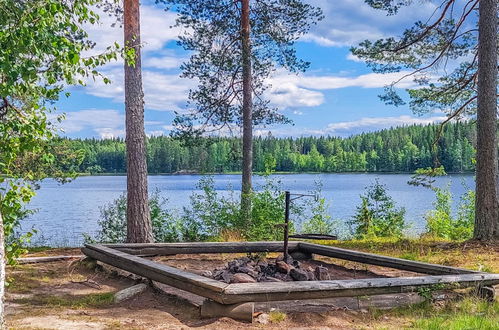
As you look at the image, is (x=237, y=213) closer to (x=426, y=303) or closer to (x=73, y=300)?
(x=73, y=300)

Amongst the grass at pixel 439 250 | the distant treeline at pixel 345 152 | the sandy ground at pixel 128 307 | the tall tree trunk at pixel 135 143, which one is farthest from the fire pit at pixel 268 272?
the distant treeline at pixel 345 152

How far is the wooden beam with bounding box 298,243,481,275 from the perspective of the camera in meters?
6.38

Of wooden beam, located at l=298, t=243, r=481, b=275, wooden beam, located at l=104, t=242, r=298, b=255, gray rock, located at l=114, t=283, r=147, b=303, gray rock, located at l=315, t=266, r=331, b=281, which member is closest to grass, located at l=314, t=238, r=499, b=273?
wooden beam, located at l=298, t=243, r=481, b=275

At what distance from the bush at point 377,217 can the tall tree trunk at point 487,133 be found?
8.86 feet

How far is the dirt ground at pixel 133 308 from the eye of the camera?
186 inches

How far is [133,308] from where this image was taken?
5.45 m

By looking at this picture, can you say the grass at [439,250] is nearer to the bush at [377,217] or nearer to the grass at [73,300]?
the bush at [377,217]

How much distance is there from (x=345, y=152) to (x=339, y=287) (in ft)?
161

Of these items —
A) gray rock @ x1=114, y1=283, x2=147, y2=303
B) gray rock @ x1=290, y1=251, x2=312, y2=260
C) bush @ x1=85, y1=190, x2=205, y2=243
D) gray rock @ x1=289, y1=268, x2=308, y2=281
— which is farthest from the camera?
bush @ x1=85, y1=190, x2=205, y2=243

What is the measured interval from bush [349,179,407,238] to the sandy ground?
4.66 m

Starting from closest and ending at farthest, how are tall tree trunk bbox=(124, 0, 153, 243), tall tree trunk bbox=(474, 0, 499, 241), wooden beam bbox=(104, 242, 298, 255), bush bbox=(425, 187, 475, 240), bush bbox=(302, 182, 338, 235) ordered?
wooden beam bbox=(104, 242, 298, 255)
tall tree trunk bbox=(124, 0, 153, 243)
tall tree trunk bbox=(474, 0, 499, 241)
bush bbox=(425, 187, 475, 240)
bush bbox=(302, 182, 338, 235)

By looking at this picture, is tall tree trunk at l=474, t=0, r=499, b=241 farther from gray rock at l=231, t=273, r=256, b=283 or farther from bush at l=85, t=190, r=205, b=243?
bush at l=85, t=190, r=205, b=243

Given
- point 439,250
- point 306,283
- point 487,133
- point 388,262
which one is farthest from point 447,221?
point 306,283

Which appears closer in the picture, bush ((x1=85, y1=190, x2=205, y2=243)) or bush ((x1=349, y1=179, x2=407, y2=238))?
bush ((x1=85, y1=190, x2=205, y2=243))
